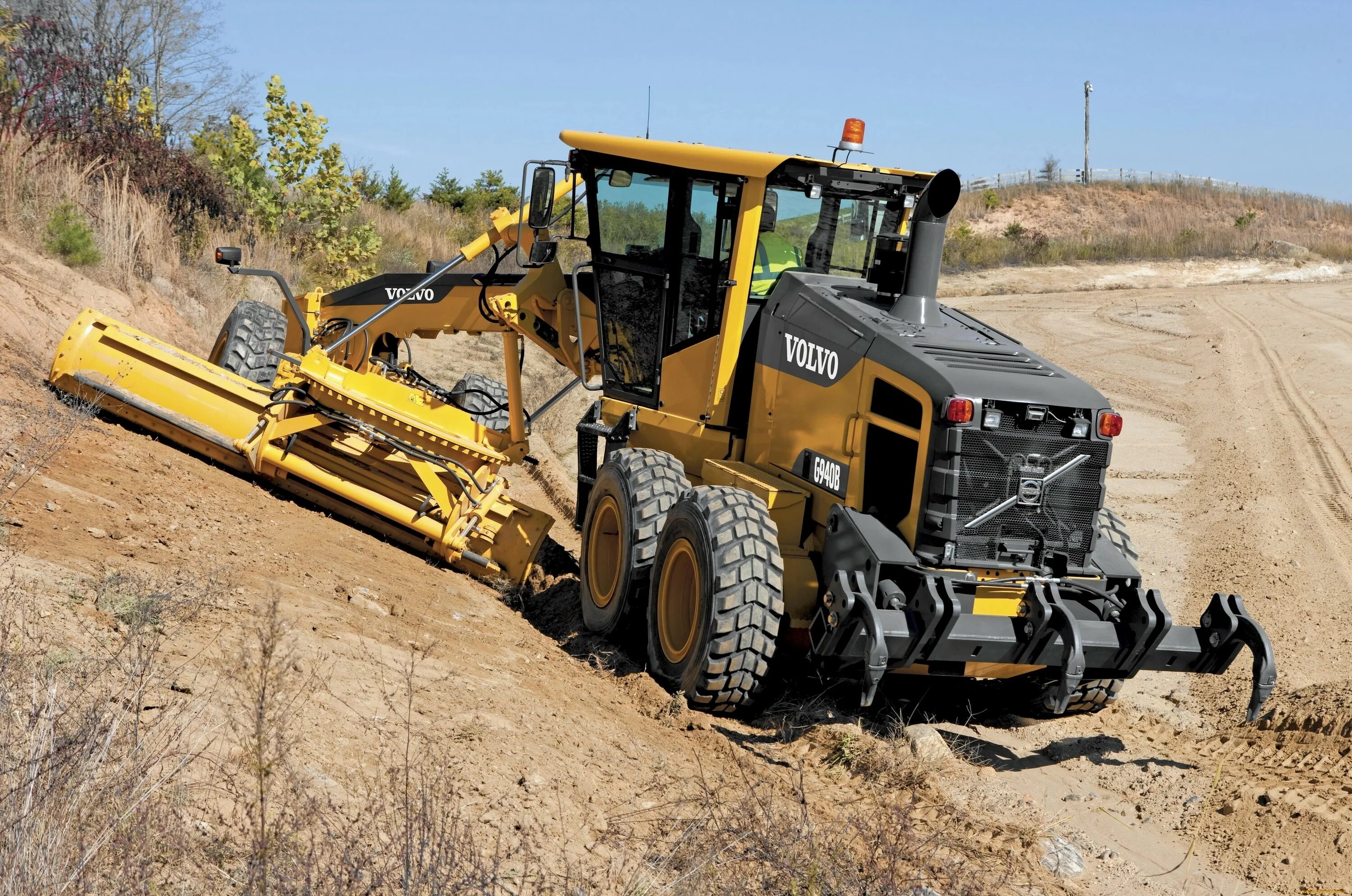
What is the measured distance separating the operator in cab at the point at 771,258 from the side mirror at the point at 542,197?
1414 mm

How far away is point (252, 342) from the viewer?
30.1 feet

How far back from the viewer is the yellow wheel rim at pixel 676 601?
243 inches

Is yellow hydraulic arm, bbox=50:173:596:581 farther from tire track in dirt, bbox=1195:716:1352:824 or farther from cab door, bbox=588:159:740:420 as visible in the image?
tire track in dirt, bbox=1195:716:1352:824

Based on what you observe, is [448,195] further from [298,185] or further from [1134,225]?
[1134,225]

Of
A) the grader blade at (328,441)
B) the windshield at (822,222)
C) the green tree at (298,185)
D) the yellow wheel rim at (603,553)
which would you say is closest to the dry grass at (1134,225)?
the green tree at (298,185)

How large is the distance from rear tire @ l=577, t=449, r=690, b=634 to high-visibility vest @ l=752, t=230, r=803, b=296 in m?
1.11

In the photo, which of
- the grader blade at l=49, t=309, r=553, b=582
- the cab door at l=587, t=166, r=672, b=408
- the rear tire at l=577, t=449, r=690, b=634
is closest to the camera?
the rear tire at l=577, t=449, r=690, b=634

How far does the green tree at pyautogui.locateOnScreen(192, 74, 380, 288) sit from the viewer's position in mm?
16344

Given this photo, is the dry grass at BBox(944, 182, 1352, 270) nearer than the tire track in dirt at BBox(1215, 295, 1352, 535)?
No

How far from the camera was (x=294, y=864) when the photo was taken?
3.36 meters

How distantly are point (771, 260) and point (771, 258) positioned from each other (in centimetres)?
2

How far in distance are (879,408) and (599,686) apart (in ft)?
6.41

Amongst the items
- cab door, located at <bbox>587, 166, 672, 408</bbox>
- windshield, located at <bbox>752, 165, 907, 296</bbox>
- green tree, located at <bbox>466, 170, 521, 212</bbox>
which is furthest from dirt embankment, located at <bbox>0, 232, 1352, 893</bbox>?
green tree, located at <bbox>466, 170, 521, 212</bbox>

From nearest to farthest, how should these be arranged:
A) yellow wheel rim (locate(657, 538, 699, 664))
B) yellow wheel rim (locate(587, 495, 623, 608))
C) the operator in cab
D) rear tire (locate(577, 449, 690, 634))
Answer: yellow wheel rim (locate(657, 538, 699, 664))
rear tire (locate(577, 449, 690, 634))
the operator in cab
yellow wheel rim (locate(587, 495, 623, 608))
